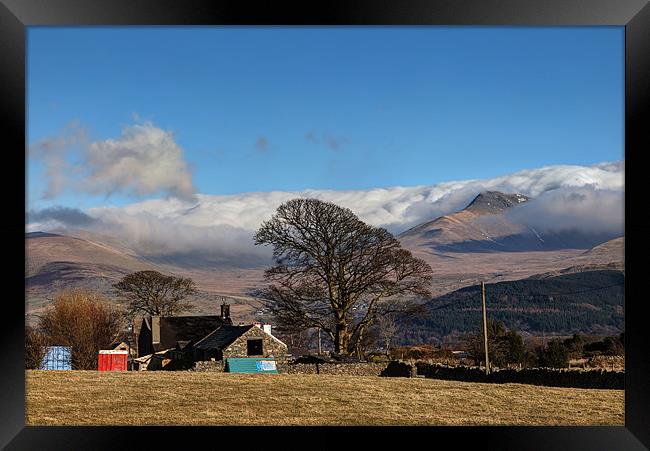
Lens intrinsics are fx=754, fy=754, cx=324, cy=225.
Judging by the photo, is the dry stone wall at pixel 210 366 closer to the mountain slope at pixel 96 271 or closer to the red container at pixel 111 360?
the red container at pixel 111 360

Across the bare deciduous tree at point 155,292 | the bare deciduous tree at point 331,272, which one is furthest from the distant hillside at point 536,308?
the bare deciduous tree at point 155,292

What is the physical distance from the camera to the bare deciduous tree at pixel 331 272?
14.9 meters

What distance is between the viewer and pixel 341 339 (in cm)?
1455

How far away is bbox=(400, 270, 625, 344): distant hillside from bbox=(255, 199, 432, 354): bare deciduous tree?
1.15m

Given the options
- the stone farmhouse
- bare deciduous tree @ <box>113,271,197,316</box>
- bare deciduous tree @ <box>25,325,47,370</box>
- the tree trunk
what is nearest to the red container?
the stone farmhouse

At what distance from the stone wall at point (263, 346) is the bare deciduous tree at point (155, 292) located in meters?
4.99

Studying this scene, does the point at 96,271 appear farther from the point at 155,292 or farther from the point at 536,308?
the point at 536,308

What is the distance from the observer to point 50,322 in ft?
52.9

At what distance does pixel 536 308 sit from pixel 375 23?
61.9ft

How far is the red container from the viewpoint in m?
16.5

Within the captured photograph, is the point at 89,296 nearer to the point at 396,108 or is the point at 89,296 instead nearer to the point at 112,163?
the point at 112,163

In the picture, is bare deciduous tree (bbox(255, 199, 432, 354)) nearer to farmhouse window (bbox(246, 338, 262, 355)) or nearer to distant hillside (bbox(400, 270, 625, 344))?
farmhouse window (bbox(246, 338, 262, 355))

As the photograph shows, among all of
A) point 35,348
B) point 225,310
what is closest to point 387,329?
point 225,310

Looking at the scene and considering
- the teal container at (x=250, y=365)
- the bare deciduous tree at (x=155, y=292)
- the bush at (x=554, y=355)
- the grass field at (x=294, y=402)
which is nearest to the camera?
the grass field at (x=294, y=402)
